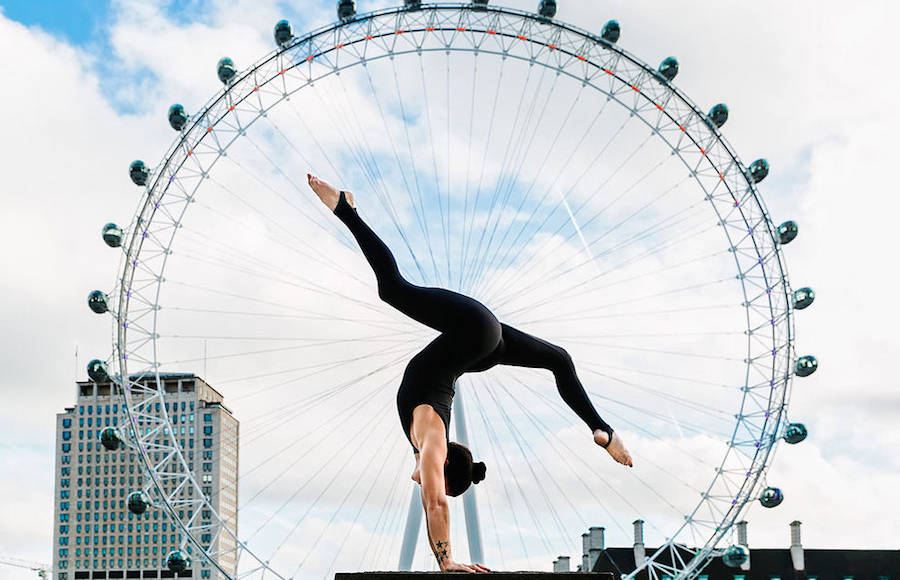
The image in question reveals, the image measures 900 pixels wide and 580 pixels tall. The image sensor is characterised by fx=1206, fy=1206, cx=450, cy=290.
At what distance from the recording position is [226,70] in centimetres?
2722

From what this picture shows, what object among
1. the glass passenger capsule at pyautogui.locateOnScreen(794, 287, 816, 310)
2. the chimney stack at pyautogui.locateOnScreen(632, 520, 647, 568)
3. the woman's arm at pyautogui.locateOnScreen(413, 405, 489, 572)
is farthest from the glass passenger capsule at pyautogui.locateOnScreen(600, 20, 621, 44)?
the chimney stack at pyautogui.locateOnScreen(632, 520, 647, 568)

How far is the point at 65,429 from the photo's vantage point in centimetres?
12250

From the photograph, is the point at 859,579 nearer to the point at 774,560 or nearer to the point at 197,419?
the point at 774,560

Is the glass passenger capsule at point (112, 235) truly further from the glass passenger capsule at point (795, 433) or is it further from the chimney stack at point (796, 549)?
the chimney stack at point (796, 549)

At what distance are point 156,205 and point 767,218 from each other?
1434 cm

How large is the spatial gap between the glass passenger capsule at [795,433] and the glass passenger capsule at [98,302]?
16114mm

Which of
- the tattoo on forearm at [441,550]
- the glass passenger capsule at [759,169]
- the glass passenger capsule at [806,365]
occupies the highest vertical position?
the glass passenger capsule at [759,169]

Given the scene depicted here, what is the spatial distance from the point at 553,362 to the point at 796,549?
118 feet

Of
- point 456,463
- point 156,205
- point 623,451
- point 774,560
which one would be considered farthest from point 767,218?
point 774,560

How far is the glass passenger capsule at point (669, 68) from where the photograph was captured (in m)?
27.3

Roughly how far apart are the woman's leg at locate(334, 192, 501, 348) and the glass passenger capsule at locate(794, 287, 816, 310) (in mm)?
17373

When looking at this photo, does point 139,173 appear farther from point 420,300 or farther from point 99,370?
point 420,300

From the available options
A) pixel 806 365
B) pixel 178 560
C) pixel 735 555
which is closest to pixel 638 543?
pixel 735 555

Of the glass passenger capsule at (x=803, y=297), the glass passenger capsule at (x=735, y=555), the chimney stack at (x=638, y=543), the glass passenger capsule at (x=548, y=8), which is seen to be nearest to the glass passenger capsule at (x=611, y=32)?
the glass passenger capsule at (x=548, y=8)
